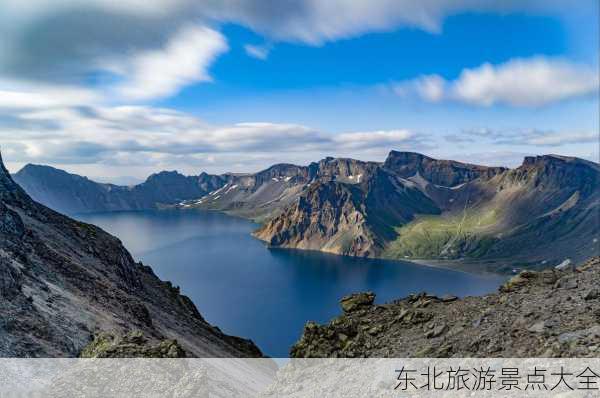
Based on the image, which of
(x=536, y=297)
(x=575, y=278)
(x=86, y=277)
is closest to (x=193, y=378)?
(x=536, y=297)

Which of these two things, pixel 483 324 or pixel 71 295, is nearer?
pixel 483 324

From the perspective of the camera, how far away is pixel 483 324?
2430 cm

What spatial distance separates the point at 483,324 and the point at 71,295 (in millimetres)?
42106

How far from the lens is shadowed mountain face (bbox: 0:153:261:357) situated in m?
34.2

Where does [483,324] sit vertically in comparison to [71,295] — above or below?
above

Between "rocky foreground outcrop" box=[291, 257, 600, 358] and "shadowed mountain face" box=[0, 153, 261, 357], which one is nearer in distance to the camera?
"rocky foreground outcrop" box=[291, 257, 600, 358]

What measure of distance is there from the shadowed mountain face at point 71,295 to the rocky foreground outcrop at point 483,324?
20017 millimetres

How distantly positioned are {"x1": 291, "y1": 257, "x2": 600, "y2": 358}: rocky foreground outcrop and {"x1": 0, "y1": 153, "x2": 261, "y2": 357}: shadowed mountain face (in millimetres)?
20017

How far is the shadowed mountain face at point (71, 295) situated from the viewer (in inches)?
1346

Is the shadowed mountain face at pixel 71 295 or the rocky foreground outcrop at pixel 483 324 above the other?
the rocky foreground outcrop at pixel 483 324

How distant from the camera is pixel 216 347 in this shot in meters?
65.9

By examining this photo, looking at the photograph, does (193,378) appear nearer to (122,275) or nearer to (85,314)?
(85,314)

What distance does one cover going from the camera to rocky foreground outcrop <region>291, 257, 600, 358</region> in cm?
1980

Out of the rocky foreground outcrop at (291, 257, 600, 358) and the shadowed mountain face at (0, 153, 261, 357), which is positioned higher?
the rocky foreground outcrop at (291, 257, 600, 358)
